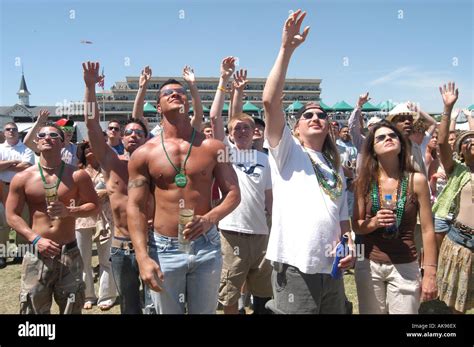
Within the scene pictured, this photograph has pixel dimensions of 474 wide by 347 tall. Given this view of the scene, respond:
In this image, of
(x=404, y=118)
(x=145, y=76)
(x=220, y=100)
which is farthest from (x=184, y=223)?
→ (x=404, y=118)

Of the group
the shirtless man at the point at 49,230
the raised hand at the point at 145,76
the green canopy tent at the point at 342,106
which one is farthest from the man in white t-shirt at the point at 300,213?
the green canopy tent at the point at 342,106

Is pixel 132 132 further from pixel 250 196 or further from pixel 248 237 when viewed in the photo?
pixel 248 237

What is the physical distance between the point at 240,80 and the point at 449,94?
2477 mm

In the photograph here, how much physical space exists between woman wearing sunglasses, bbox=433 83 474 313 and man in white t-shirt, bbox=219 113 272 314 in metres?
1.83

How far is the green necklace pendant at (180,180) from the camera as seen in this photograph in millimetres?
2873

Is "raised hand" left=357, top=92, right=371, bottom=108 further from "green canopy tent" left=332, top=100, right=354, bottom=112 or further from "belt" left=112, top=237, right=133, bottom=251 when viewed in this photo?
"green canopy tent" left=332, top=100, right=354, bottom=112

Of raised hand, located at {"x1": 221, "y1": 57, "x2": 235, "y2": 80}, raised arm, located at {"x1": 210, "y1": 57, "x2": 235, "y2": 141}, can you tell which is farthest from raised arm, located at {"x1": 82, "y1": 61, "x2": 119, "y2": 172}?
raised hand, located at {"x1": 221, "y1": 57, "x2": 235, "y2": 80}

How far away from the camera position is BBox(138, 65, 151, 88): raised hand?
17.2 feet

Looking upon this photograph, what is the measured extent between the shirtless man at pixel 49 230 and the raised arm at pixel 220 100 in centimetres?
163

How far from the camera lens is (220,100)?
4.80 metres

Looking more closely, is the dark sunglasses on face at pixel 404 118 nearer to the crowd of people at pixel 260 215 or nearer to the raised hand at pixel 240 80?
the crowd of people at pixel 260 215

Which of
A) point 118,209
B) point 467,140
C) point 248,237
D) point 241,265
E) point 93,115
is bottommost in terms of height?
point 241,265
